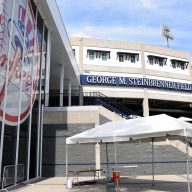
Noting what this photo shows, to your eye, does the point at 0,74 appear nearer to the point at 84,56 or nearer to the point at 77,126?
the point at 77,126

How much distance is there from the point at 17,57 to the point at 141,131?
18.6 ft

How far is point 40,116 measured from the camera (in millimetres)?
16812

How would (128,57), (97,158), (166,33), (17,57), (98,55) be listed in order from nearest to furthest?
1. (17,57)
2. (97,158)
3. (98,55)
4. (128,57)
5. (166,33)

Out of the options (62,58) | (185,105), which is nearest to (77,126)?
(62,58)

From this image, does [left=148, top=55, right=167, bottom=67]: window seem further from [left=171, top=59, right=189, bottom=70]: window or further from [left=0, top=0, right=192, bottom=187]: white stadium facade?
[left=0, top=0, right=192, bottom=187]: white stadium facade

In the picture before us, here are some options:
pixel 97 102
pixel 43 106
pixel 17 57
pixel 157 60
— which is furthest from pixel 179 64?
pixel 17 57

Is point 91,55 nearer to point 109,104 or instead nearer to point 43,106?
point 109,104

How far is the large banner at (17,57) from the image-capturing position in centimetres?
1113

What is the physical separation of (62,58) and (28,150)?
10353 mm

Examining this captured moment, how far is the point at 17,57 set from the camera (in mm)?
12773

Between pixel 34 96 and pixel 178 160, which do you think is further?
pixel 178 160

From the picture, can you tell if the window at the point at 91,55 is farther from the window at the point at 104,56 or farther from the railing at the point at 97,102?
the railing at the point at 97,102

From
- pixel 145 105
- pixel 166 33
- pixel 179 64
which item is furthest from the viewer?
pixel 166 33

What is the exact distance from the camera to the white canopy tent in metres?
9.65
